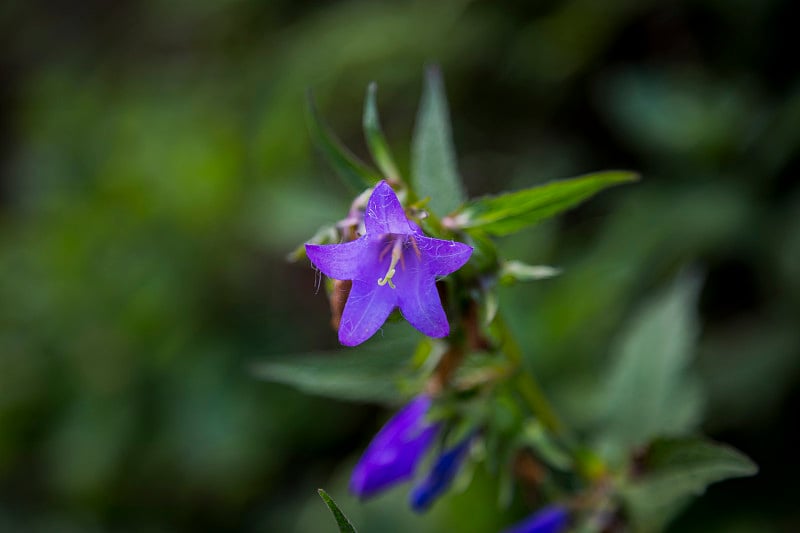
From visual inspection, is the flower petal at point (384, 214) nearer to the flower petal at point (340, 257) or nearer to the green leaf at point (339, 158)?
the flower petal at point (340, 257)

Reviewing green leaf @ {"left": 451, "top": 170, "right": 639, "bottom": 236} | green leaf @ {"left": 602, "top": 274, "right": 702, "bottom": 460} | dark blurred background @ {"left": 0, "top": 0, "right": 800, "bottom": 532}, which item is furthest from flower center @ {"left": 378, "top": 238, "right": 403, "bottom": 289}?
dark blurred background @ {"left": 0, "top": 0, "right": 800, "bottom": 532}

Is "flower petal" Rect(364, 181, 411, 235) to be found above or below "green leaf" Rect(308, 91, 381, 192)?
below

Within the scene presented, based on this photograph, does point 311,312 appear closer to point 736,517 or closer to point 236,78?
point 236,78

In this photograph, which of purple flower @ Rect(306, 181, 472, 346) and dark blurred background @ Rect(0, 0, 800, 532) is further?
dark blurred background @ Rect(0, 0, 800, 532)

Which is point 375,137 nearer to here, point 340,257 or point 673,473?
point 340,257

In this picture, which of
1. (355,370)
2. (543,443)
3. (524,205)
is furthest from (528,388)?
(524,205)

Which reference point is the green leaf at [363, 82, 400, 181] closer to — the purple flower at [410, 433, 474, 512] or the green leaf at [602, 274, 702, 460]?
the purple flower at [410, 433, 474, 512]

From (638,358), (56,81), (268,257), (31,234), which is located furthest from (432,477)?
(56,81)
